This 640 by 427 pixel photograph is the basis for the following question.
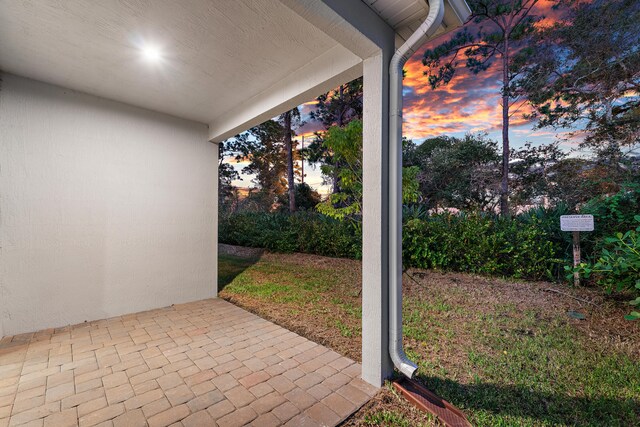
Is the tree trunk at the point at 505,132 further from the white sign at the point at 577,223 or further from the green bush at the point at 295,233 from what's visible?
the green bush at the point at 295,233

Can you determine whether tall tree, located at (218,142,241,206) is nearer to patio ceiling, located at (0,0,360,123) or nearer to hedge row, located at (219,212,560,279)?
hedge row, located at (219,212,560,279)

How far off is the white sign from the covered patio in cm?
322

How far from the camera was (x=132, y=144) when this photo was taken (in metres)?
3.51

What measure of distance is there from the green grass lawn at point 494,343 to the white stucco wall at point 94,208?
1.29m

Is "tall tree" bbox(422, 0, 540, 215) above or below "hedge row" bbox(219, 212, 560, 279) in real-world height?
above

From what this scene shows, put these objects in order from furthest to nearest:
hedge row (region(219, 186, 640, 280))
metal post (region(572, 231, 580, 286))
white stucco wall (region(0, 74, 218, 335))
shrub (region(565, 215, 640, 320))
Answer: metal post (region(572, 231, 580, 286))
hedge row (region(219, 186, 640, 280))
white stucco wall (region(0, 74, 218, 335))
shrub (region(565, 215, 640, 320))

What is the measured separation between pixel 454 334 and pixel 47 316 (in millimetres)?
4733

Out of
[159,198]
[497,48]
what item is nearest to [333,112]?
[497,48]

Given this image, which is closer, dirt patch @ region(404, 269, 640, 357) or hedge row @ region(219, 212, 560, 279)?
dirt patch @ region(404, 269, 640, 357)

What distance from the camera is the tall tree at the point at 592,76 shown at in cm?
599

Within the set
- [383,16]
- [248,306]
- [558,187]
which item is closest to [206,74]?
[383,16]

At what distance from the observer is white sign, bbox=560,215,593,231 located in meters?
3.28

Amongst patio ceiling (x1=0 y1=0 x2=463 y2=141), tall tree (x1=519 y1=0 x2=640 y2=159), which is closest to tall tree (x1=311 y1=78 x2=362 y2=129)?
tall tree (x1=519 y1=0 x2=640 y2=159)

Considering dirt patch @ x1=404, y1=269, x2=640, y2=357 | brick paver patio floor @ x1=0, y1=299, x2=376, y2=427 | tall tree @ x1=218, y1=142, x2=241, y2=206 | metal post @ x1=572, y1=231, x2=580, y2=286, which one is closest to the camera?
brick paver patio floor @ x1=0, y1=299, x2=376, y2=427
